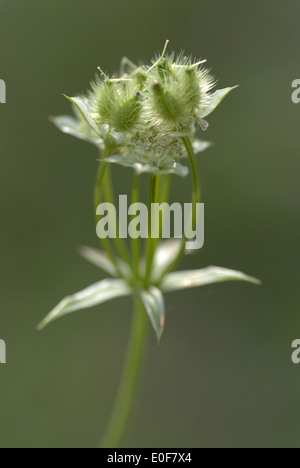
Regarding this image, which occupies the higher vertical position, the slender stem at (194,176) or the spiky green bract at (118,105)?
the spiky green bract at (118,105)

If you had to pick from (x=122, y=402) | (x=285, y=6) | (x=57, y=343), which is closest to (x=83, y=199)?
(x=57, y=343)

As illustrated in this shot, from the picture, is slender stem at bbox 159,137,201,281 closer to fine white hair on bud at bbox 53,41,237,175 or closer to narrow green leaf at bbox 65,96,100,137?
fine white hair on bud at bbox 53,41,237,175

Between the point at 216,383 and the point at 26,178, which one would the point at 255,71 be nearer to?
the point at 26,178

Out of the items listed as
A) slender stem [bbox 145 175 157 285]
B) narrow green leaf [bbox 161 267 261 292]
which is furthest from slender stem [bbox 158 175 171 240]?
narrow green leaf [bbox 161 267 261 292]

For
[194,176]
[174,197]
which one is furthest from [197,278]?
[174,197]

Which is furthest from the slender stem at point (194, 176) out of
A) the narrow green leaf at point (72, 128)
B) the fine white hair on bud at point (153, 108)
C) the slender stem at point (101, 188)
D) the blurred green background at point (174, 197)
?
the blurred green background at point (174, 197)

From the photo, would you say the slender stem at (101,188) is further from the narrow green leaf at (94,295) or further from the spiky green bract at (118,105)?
the spiky green bract at (118,105)
